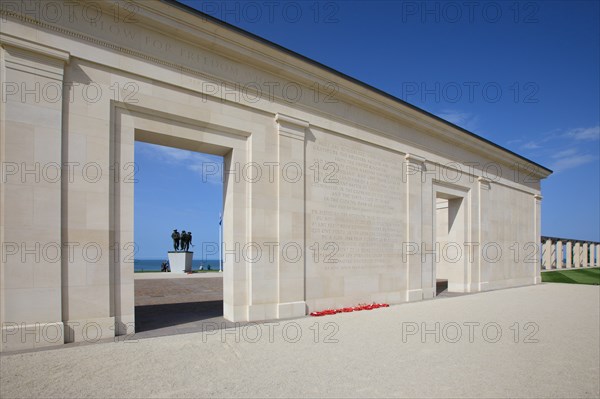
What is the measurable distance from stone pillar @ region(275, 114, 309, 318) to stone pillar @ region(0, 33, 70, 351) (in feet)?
20.3

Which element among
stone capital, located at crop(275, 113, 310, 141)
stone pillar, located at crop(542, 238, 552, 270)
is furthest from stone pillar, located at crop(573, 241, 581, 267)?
stone capital, located at crop(275, 113, 310, 141)

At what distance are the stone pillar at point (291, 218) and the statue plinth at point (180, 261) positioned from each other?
25.3 metres

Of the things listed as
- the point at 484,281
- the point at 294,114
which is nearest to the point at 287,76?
the point at 294,114

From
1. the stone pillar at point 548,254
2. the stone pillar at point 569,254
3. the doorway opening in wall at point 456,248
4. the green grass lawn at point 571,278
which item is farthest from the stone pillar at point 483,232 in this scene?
the stone pillar at point 569,254

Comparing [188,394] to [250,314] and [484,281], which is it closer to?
[250,314]

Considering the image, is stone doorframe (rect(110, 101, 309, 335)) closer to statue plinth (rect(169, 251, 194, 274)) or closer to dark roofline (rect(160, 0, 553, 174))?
dark roofline (rect(160, 0, 553, 174))

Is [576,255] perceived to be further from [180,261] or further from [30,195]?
[30,195]

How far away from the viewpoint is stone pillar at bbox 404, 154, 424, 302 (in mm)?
16906

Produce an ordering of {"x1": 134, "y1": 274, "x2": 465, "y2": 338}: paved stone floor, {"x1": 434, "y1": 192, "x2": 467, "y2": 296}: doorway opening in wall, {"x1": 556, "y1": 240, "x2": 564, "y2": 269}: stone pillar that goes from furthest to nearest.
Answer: {"x1": 556, "y1": 240, "x2": 564, "y2": 269}: stone pillar, {"x1": 434, "y1": 192, "x2": 467, "y2": 296}: doorway opening in wall, {"x1": 134, "y1": 274, "x2": 465, "y2": 338}: paved stone floor

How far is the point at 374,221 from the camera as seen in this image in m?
15.5

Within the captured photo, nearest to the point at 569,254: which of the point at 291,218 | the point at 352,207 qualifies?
the point at 352,207

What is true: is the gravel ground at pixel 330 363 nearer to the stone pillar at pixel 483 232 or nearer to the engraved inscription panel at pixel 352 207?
the engraved inscription panel at pixel 352 207

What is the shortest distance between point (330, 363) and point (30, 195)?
24.3 ft

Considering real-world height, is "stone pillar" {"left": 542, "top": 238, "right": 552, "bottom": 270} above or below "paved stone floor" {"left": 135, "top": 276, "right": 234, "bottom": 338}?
below
